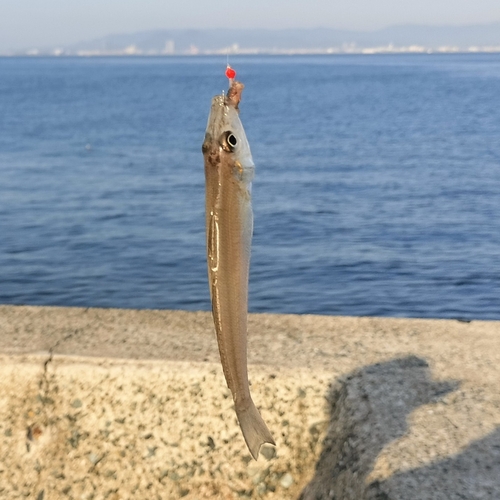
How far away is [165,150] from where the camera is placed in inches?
1486

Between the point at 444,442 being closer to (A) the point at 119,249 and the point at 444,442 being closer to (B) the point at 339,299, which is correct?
(B) the point at 339,299

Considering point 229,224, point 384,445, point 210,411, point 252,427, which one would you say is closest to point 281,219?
point 210,411

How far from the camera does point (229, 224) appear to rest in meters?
3.26

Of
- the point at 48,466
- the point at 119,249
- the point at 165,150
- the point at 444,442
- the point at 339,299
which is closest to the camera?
the point at 444,442

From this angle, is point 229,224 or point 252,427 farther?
point 252,427

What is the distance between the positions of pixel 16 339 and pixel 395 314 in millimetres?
8695

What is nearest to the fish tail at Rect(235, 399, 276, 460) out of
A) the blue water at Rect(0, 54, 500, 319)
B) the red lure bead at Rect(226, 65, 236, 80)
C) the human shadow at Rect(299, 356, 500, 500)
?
the human shadow at Rect(299, 356, 500, 500)

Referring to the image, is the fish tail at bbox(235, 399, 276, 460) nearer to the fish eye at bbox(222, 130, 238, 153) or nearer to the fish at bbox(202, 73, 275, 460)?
the fish at bbox(202, 73, 275, 460)

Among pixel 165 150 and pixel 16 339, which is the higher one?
pixel 16 339

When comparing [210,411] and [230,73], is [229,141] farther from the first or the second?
[210,411]

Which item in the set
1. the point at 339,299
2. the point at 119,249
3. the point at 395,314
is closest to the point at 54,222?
the point at 119,249

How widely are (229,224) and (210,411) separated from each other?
227cm

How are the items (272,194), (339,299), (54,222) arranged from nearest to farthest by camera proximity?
(339,299) → (54,222) → (272,194)

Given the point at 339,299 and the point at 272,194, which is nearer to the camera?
the point at 339,299
